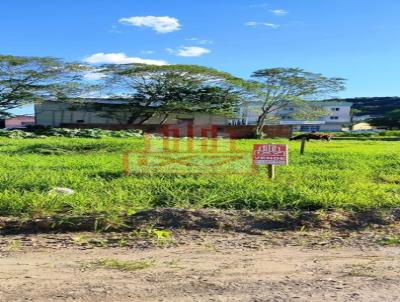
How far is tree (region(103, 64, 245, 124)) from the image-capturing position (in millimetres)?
51875

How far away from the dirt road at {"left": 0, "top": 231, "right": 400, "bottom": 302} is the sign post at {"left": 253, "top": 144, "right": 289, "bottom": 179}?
2.66 m

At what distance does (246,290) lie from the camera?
3801mm

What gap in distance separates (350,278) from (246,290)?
3.11 feet

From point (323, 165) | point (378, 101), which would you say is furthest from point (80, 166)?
point (378, 101)

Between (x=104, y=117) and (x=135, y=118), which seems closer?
(x=104, y=117)

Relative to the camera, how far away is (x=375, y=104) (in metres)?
136

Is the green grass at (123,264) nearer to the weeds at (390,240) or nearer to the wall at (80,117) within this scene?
the weeds at (390,240)

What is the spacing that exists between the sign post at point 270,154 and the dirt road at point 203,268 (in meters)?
2.66

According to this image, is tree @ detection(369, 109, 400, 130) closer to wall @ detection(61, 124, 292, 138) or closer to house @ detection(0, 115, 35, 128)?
wall @ detection(61, 124, 292, 138)

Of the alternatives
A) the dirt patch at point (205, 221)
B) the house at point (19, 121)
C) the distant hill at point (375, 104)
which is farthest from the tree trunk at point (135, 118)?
the distant hill at point (375, 104)

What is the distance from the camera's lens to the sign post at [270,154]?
833 centimetres

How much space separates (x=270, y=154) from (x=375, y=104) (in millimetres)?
135970

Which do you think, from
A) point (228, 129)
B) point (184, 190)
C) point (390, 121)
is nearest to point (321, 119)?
point (390, 121)

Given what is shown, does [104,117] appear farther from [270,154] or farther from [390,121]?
[390,121]
